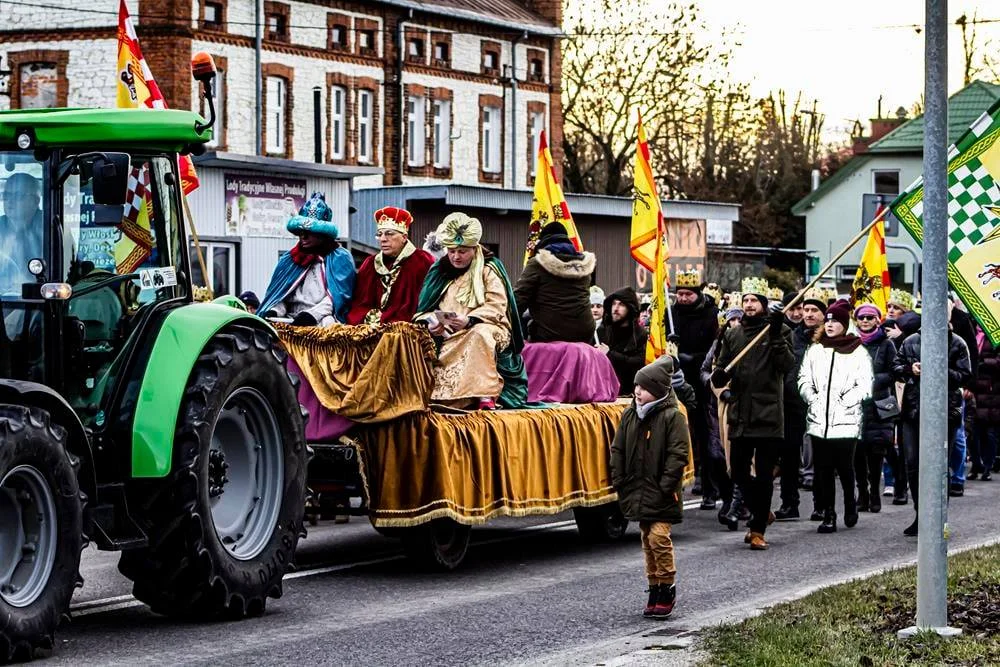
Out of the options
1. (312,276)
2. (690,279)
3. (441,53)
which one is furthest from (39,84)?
(312,276)

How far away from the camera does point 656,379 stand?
1082cm

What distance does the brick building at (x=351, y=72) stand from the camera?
46.0m

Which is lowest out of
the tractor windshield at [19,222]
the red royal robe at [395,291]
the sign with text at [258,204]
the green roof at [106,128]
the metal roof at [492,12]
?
the red royal robe at [395,291]

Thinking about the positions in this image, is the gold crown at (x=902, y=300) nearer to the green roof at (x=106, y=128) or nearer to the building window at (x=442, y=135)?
the green roof at (x=106, y=128)

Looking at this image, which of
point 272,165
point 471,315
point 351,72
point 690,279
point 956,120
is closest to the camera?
point 471,315

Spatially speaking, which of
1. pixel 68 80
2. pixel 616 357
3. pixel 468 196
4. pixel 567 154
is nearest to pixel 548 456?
pixel 616 357

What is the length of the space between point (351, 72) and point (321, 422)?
40.9 meters

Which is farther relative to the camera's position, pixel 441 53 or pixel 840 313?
pixel 441 53

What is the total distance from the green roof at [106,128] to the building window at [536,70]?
50205 mm

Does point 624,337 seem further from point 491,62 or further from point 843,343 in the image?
point 491,62

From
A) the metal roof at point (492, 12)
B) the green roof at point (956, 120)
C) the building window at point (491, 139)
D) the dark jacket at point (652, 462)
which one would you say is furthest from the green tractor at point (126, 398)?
the green roof at point (956, 120)

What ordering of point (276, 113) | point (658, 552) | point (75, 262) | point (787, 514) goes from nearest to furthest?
point (75, 262) < point (658, 552) < point (787, 514) < point (276, 113)

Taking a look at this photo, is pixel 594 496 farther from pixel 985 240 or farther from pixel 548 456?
pixel 985 240

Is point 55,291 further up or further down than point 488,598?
further up
